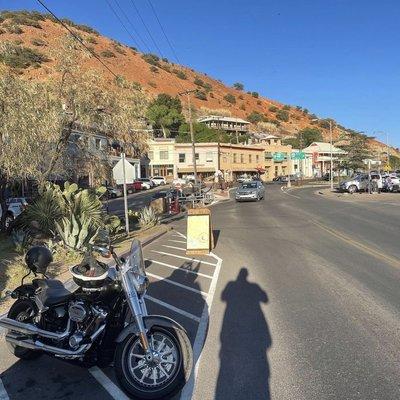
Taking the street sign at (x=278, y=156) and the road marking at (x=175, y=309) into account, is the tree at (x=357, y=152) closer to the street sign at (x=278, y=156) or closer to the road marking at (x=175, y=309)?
the street sign at (x=278, y=156)

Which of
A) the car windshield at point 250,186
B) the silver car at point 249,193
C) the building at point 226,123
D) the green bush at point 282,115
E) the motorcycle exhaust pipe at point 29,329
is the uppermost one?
the green bush at point 282,115

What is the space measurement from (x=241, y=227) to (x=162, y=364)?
16.0 m

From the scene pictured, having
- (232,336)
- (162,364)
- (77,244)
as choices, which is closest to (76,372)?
(162,364)

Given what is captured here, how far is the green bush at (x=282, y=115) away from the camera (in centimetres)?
17925

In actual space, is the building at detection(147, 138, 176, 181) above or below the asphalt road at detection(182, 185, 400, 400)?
above

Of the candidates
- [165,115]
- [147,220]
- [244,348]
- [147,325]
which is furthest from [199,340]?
[165,115]

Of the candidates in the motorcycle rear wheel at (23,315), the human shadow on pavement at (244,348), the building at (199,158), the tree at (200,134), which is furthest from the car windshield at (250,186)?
the tree at (200,134)

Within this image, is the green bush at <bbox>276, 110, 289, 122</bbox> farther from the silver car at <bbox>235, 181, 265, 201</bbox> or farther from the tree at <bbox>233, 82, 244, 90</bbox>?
the silver car at <bbox>235, 181, 265, 201</bbox>

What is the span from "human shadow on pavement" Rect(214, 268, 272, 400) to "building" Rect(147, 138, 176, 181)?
81.3 metres

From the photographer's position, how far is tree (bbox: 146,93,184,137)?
338ft

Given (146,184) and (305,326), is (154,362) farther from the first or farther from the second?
(146,184)

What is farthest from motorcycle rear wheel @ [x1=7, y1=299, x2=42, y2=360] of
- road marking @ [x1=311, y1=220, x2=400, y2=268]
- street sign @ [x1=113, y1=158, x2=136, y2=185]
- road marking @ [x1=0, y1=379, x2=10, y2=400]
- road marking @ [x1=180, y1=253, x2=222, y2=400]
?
street sign @ [x1=113, y1=158, x2=136, y2=185]

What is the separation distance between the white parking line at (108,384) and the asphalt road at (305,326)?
70cm

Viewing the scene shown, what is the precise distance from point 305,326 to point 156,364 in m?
2.61
